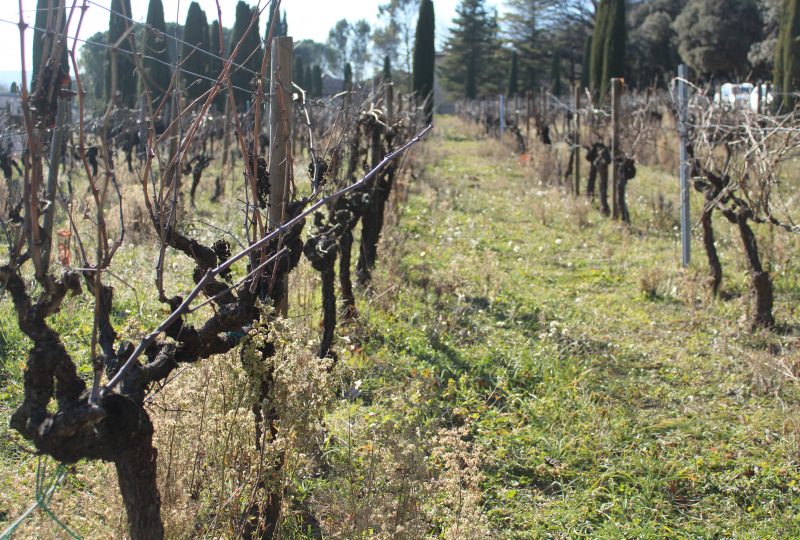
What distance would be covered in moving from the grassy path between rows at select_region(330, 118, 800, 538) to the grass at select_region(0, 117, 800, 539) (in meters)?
0.02

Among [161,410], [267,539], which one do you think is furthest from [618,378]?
[161,410]

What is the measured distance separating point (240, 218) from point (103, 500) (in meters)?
6.34

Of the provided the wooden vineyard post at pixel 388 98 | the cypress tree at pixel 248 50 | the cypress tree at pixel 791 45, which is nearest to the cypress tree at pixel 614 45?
the cypress tree at pixel 791 45

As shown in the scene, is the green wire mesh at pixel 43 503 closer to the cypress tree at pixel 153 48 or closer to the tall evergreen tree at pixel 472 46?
the cypress tree at pixel 153 48

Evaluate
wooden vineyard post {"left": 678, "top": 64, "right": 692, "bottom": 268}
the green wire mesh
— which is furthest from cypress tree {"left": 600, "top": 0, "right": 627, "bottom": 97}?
the green wire mesh

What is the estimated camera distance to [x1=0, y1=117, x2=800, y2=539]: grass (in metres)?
2.77

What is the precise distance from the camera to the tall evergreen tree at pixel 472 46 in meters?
50.4

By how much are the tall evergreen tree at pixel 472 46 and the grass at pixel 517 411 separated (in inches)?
1749

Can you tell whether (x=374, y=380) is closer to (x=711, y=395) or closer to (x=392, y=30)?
(x=711, y=395)

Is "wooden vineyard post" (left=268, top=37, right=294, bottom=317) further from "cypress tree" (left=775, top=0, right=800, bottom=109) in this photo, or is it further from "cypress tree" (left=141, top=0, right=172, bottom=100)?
"cypress tree" (left=775, top=0, right=800, bottom=109)

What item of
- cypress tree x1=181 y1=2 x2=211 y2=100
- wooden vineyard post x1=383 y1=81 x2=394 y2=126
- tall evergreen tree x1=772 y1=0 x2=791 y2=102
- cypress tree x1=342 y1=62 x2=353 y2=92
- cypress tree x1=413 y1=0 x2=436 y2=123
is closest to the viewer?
cypress tree x1=181 y1=2 x2=211 y2=100

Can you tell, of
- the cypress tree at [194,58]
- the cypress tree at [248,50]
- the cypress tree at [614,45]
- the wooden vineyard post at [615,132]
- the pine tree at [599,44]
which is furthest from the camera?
the pine tree at [599,44]

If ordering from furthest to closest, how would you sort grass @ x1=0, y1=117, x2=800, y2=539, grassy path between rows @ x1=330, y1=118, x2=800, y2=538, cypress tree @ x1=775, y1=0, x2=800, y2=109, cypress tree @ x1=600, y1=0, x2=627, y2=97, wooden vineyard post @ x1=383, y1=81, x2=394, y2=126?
cypress tree @ x1=600, y1=0, x2=627, y2=97
cypress tree @ x1=775, y1=0, x2=800, y2=109
wooden vineyard post @ x1=383, y1=81, x2=394, y2=126
grassy path between rows @ x1=330, y1=118, x2=800, y2=538
grass @ x1=0, y1=117, x2=800, y2=539

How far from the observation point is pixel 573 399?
448 cm
